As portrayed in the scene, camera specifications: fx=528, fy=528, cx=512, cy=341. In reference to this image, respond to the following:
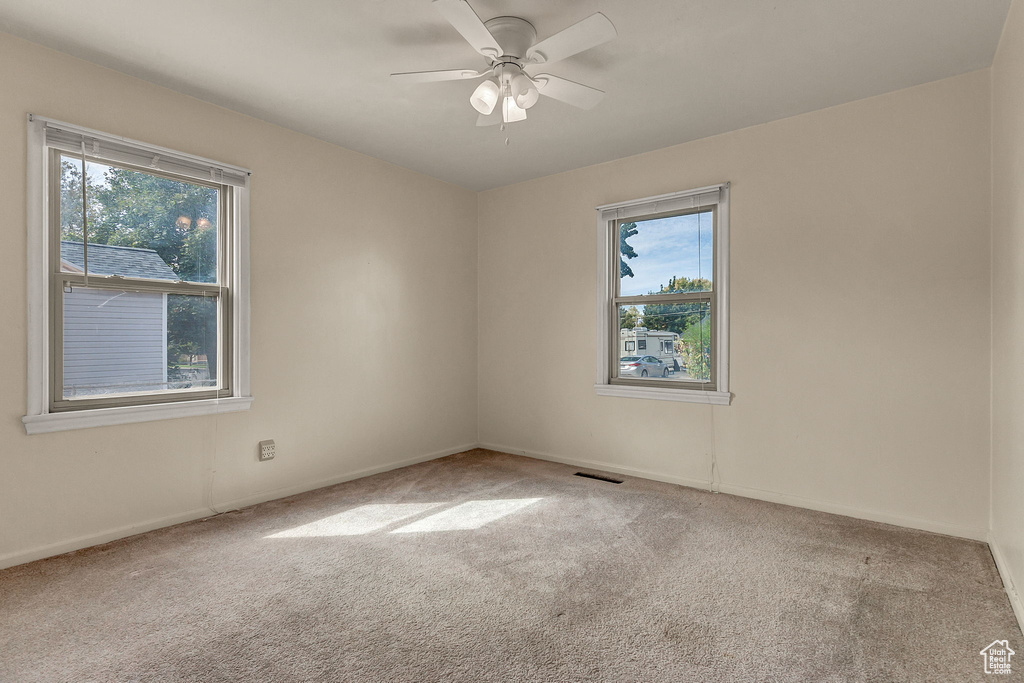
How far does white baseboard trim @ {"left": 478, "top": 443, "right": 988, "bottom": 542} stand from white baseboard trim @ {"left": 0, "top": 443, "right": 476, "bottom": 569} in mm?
1726

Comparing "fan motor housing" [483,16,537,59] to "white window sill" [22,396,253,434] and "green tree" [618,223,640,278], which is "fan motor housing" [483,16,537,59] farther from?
"white window sill" [22,396,253,434]

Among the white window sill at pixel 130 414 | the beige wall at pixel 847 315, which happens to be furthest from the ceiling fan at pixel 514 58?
the white window sill at pixel 130 414

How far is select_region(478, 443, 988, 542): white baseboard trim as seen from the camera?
9.67ft

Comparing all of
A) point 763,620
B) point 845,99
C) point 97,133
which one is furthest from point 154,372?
point 845,99

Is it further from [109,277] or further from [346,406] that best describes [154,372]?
[346,406]

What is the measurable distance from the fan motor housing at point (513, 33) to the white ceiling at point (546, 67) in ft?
0.16

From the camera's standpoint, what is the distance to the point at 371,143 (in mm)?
3939

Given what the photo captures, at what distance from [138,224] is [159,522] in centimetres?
171

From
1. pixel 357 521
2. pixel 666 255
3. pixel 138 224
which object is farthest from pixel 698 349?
pixel 138 224

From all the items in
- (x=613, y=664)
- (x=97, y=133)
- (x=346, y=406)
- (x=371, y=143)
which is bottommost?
(x=613, y=664)

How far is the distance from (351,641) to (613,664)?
951mm

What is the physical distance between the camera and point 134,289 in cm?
298

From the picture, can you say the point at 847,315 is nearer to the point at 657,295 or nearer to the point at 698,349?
the point at 698,349

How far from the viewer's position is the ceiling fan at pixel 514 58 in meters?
2.18
